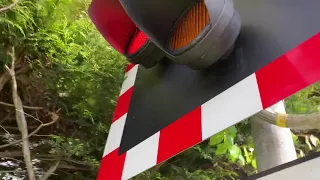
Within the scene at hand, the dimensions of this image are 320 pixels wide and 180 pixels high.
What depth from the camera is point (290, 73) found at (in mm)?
467

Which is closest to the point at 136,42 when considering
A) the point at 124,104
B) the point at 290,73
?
the point at 124,104

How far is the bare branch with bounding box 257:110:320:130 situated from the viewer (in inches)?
25.3

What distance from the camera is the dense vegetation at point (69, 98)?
1.18 metres

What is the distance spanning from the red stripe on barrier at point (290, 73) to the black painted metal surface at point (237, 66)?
0.01m

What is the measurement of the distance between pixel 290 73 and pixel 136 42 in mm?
400

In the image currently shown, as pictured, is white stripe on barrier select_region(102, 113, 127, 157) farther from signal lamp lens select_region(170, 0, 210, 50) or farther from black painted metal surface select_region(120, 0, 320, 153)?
signal lamp lens select_region(170, 0, 210, 50)

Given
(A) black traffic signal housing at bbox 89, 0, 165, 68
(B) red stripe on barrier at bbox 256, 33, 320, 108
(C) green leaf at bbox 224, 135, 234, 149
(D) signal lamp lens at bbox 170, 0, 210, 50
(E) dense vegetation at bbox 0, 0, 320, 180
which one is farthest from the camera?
(E) dense vegetation at bbox 0, 0, 320, 180

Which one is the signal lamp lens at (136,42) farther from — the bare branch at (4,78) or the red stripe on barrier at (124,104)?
the bare branch at (4,78)

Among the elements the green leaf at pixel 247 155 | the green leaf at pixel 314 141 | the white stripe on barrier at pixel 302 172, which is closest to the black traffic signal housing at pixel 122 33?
the white stripe on barrier at pixel 302 172

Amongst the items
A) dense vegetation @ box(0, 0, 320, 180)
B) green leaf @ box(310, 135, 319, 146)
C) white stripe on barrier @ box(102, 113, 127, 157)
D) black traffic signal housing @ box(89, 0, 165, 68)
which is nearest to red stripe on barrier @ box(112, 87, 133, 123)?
white stripe on barrier @ box(102, 113, 127, 157)

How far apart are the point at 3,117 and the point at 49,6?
0.45 m

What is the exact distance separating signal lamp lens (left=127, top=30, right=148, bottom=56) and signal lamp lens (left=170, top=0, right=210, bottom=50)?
0.41 ft

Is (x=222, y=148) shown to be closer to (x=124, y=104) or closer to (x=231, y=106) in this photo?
(x=124, y=104)

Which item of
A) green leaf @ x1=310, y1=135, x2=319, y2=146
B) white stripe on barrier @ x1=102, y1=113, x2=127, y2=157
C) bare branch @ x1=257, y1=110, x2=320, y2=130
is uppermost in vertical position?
green leaf @ x1=310, y1=135, x2=319, y2=146
